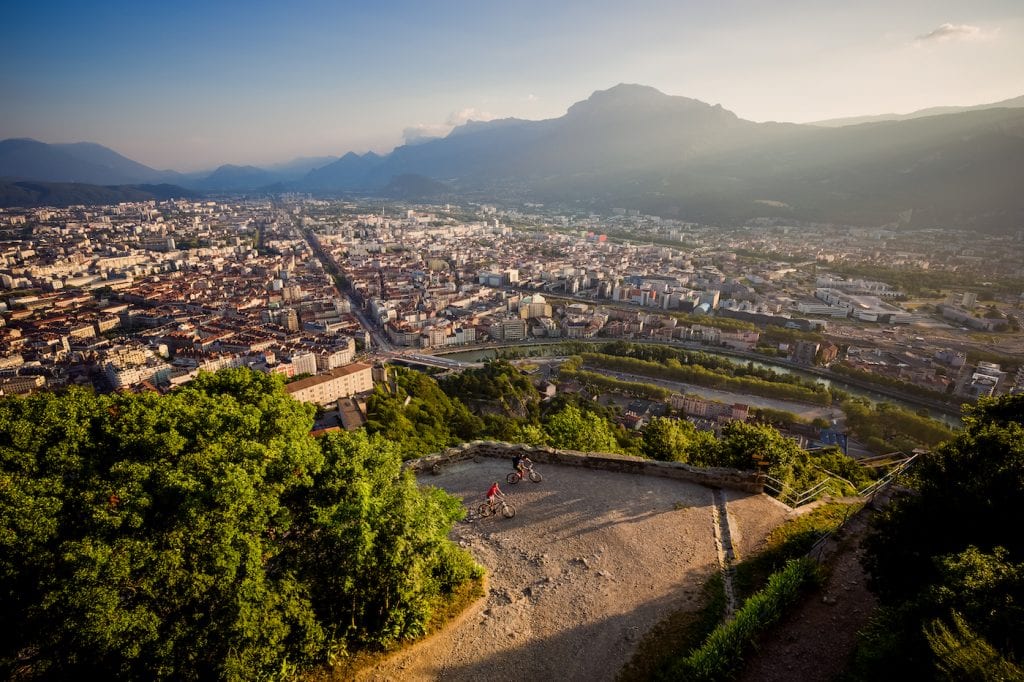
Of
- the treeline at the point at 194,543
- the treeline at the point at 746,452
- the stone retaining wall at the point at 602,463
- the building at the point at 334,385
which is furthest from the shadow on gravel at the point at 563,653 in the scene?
the building at the point at 334,385

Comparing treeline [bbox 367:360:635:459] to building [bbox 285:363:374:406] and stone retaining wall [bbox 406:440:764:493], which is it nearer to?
building [bbox 285:363:374:406]

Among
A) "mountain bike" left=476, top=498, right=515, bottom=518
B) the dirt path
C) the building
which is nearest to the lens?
A: the dirt path

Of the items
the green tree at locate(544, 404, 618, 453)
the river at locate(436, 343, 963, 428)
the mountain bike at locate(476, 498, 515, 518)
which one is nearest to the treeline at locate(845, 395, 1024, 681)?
the mountain bike at locate(476, 498, 515, 518)

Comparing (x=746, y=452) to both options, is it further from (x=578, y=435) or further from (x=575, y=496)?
(x=578, y=435)

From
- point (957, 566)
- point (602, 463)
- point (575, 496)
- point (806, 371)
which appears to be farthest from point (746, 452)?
point (806, 371)

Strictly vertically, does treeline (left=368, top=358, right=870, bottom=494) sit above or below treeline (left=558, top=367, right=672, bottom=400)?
above

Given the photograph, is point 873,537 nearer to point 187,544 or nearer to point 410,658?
point 410,658

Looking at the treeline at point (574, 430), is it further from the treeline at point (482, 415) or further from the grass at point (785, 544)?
the grass at point (785, 544)
